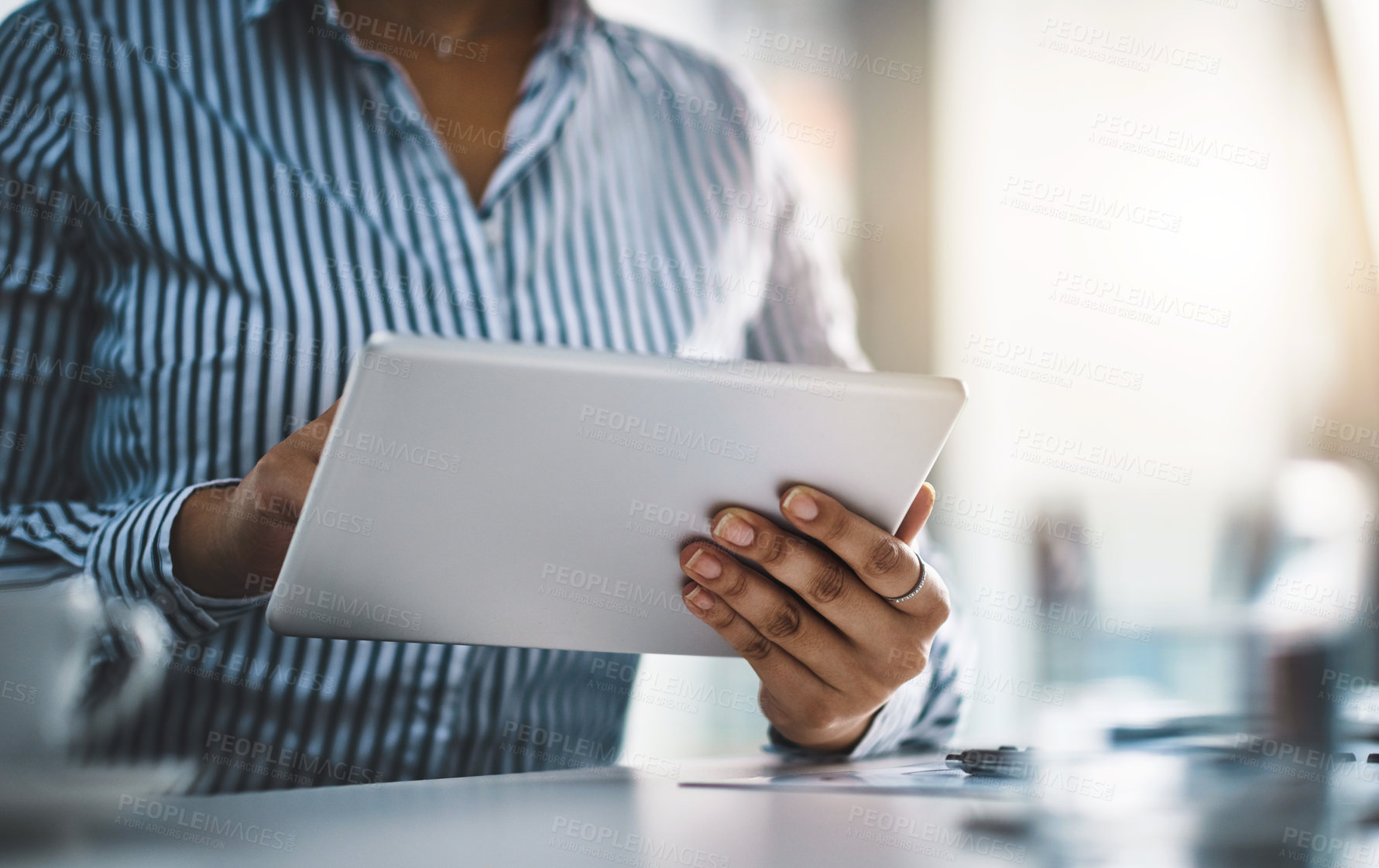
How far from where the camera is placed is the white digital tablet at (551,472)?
52 centimetres

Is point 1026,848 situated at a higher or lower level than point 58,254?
lower

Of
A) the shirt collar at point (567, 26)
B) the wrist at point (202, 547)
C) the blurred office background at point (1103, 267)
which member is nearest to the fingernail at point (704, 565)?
the wrist at point (202, 547)

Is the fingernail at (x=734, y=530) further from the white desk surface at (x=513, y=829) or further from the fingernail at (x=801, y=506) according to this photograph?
the white desk surface at (x=513, y=829)

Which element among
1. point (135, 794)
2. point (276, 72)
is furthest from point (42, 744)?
point (276, 72)

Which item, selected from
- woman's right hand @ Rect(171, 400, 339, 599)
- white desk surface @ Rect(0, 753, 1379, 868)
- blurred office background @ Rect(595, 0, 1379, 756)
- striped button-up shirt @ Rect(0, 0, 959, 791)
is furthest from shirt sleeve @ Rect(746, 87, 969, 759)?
blurred office background @ Rect(595, 0, 1379, 756)

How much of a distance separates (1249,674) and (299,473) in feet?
2.92

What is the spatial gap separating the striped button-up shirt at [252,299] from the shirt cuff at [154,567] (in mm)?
31

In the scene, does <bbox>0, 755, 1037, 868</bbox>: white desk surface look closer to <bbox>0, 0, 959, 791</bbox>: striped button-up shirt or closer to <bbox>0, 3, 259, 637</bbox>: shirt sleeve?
<bbox>0, 0, 959, 791</bbox>: striped button-up shirt

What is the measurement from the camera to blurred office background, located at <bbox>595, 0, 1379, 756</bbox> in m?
2.36

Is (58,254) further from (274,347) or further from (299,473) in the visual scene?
(299,473)

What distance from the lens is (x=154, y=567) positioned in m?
0.74

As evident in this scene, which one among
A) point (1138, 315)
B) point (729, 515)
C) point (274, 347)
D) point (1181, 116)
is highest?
point (1181, 116)

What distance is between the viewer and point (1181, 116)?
2438 millimetres

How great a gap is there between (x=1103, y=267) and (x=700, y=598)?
7.20 ft
